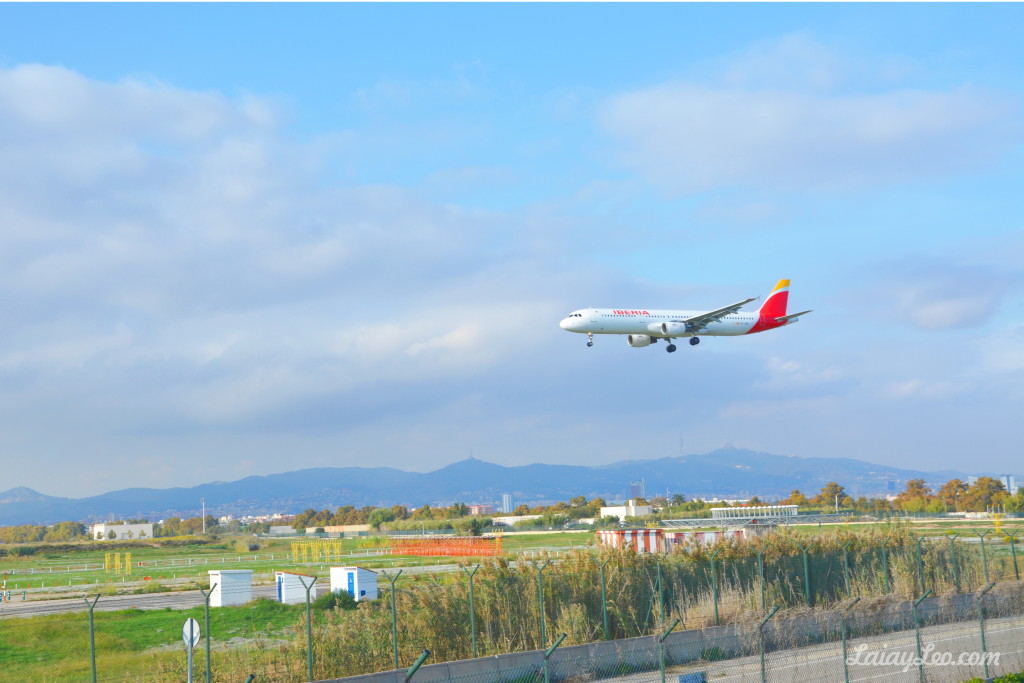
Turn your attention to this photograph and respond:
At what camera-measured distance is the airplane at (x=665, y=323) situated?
59.8 m

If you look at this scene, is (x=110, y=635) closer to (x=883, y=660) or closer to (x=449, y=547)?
(x=883, y=660)

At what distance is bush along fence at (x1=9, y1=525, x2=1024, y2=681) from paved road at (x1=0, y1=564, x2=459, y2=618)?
48.2ft

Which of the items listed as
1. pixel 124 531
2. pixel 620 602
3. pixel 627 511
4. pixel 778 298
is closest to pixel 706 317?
pixel 778 298

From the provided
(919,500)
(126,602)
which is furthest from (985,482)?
(126,602)

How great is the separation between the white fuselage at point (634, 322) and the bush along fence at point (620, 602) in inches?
1126

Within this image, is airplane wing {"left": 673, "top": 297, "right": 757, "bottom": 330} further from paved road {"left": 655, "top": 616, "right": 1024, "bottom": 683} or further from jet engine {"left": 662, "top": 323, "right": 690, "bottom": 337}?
paved road {"left": 655, "top": 616, "right": 1024, "bottom": 683}

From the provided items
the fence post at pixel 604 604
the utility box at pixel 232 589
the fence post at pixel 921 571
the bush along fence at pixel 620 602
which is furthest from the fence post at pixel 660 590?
the utility box at pixel 232 589

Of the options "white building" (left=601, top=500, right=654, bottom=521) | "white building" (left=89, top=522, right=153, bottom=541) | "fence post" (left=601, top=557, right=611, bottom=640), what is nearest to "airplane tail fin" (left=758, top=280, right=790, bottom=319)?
"white building" (left=601, top=500, right=654, bottom=521)

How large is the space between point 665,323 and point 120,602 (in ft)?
116

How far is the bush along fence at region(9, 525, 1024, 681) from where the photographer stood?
19.0 meters

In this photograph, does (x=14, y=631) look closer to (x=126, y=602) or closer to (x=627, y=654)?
(x=126, y=602)

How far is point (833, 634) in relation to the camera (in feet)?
82.9

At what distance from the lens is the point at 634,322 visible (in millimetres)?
61594

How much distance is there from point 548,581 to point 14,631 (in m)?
21.1
